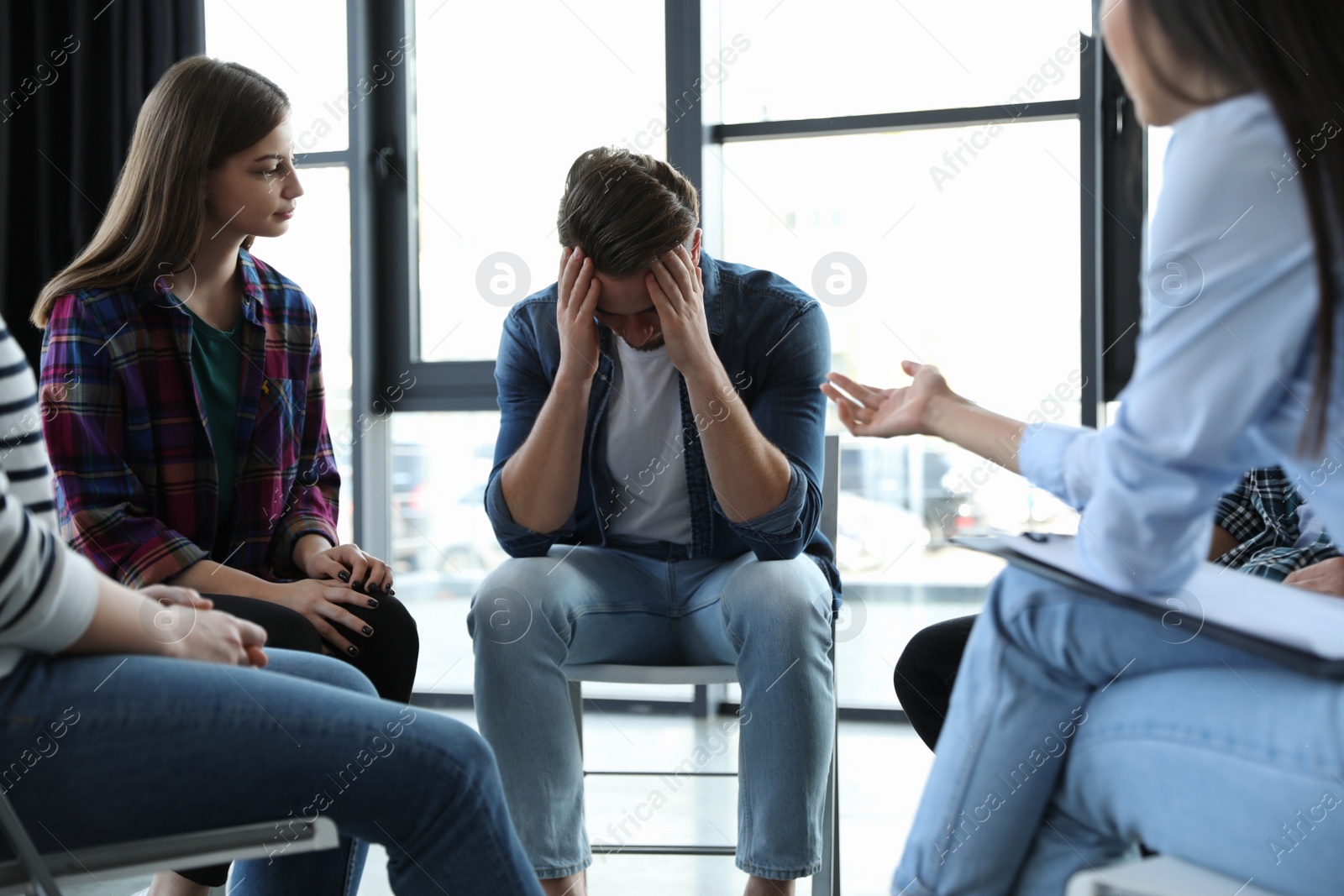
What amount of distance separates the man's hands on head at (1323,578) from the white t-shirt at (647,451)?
828 mm

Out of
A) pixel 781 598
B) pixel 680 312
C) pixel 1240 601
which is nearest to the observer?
pixel 1240 601

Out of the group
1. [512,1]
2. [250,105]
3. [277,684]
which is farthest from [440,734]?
[512,1]

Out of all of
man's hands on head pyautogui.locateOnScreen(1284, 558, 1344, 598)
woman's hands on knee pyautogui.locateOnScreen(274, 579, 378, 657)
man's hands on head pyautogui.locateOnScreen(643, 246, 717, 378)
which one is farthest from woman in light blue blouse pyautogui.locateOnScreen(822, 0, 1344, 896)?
woman's hands on knee pyautogui.locateOnScreen(274, 579, 378, 657)

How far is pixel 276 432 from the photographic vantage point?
1555 mm

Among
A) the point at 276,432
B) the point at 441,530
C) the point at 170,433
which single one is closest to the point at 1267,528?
the point at 276,432

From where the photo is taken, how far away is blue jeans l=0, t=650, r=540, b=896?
2.45 ft

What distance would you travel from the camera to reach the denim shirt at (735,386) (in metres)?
1.61

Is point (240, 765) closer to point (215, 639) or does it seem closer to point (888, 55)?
point (215, 639)

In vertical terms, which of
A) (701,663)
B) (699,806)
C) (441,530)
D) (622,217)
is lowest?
(699,806)

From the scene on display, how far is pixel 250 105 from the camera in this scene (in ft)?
4.98

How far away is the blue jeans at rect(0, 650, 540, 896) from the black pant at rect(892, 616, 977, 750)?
68 centimetres

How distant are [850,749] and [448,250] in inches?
65.6

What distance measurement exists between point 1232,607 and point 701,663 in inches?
33.4

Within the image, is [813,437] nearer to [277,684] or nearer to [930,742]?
[930,742]
